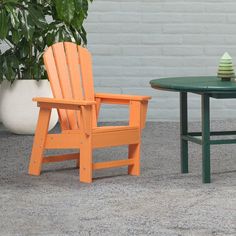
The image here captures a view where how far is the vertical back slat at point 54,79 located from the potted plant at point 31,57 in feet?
3.59

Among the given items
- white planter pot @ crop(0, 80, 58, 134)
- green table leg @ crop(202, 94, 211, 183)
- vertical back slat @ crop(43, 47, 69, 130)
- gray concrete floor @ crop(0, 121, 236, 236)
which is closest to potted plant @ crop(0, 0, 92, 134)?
white planter pot @ crop(0, 80, 58, 134)

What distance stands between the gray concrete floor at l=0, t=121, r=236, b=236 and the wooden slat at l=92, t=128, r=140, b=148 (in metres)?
0.20

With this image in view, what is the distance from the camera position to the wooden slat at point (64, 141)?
4793 millimetres

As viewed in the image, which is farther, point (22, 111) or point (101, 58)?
point (101, 58)

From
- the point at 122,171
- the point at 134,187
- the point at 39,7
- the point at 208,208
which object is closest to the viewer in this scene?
the point at 208,208

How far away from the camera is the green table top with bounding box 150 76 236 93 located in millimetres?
4441

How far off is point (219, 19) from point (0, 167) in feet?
9.32

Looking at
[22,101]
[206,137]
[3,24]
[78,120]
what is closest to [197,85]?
[206,137]

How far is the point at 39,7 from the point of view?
6.43m

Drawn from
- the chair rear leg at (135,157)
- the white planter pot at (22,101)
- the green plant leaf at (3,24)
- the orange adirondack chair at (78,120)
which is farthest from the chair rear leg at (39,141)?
the white planter pot at (22,101)

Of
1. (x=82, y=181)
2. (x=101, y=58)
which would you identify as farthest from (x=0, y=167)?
(x=101, y=58)

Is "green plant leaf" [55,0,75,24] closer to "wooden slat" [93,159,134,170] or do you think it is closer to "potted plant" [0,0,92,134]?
"potted plant" [0,0,92,134]

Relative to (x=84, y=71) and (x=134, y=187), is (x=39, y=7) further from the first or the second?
(x=134, y=187)

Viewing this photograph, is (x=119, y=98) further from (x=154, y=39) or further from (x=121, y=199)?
(x=154, y=39)
